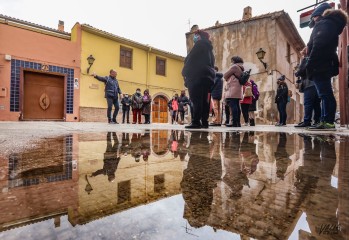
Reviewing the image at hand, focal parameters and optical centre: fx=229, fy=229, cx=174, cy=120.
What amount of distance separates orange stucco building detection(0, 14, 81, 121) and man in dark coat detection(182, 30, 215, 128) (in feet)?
32.7

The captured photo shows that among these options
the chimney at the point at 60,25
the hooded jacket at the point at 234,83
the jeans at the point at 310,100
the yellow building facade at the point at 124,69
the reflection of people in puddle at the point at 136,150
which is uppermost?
the chimney at the point at 60,25

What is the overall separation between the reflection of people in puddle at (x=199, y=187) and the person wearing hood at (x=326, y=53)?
3.24 meters

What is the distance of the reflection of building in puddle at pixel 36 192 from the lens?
1.44 ft

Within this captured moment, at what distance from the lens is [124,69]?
565 inches

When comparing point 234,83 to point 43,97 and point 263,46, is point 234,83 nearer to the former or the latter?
point 263,46

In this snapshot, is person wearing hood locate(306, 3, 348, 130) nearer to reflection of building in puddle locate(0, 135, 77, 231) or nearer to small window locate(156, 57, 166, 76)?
reflection of building in puddle locate(0, 135, 77, 231)

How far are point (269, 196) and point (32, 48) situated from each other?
1323 cm

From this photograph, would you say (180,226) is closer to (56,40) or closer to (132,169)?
(132,169)

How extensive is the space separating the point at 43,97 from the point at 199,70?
1075cm

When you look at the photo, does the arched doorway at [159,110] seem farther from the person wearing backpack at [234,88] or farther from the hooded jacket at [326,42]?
the hooded jacket at [326,42]

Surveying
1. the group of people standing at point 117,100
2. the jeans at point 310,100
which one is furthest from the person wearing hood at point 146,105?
the jeans at point 310,100

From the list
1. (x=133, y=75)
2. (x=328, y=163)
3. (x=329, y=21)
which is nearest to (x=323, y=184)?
(x=328, y=163)

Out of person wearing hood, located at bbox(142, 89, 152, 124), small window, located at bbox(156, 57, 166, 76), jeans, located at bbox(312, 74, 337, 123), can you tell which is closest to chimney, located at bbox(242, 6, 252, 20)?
small window, located at bbox(156, 57, 166, 76)

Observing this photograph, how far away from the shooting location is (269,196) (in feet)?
1.86
